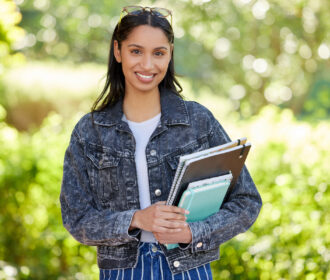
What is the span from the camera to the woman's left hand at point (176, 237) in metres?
1.73

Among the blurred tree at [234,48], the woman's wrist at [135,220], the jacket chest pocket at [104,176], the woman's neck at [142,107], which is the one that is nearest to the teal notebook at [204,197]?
the woman's wrist at [135,220]

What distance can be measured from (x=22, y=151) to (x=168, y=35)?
287 cm

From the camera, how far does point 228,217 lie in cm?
183

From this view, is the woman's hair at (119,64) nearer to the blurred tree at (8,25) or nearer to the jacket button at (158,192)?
the jacket button at (158,192)

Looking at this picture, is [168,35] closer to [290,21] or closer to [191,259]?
[191,259]

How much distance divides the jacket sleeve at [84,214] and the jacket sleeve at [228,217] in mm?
222

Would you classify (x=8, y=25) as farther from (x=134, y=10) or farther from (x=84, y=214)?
(x=84, y=214)

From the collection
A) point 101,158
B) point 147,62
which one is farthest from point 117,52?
point 101,158

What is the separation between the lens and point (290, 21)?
13250mm

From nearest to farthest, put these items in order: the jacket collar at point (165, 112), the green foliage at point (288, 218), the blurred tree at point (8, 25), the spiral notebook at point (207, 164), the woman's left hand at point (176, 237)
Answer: the spiral notebook at point (207, 164)
the woman's left hand at point (176, 237)
the jacket collar at point (165, 112)
the green foliage at point (288, 218)
the blurred tree at point (8, 25)

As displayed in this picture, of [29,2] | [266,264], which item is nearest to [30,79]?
[29,2]

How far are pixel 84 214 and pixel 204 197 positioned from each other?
457 mm

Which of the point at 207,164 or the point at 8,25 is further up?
the point at 8,25

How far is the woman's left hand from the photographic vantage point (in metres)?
1.73
